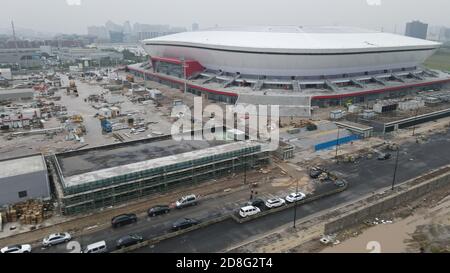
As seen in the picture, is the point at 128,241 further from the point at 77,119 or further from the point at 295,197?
the point at 77,119

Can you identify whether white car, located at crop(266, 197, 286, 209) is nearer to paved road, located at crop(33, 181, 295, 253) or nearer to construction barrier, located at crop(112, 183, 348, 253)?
construction barrier, located at crop(112, 183, 348, 253)

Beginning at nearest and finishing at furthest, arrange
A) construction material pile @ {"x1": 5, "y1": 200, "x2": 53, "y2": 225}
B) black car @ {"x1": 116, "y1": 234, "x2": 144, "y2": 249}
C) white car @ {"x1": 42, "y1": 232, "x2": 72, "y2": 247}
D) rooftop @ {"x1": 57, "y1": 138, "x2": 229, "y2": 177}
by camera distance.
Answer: black car @ {"x1": 116, "y1": 234, "x2": 144, "y2": 249}
white car @ {"x1": 42, "y1": 232, "x2": 72, "y2": 247}
construction material pile @ {"x1": 5, "y1": 200, "x2": 53, "y2": 225}
rooftop @ {"x1": 57, "y1": 138, "x2": 229, "y2": 177}

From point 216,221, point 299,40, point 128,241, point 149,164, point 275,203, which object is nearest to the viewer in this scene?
point 128,241

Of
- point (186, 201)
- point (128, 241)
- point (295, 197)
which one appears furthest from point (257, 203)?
point (128, 241)

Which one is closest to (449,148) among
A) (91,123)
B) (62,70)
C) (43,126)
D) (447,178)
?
(447,178)

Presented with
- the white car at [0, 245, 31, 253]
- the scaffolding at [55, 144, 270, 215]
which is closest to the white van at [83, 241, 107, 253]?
the white car at [0, 245, 31, 253]

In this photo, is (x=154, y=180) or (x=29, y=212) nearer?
(x=29, y=212)
